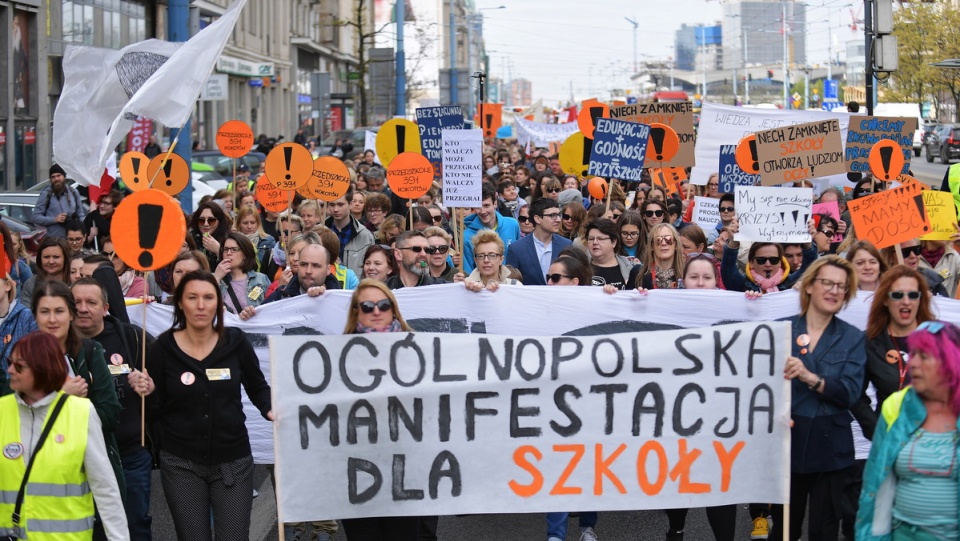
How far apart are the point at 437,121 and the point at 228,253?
736 cm

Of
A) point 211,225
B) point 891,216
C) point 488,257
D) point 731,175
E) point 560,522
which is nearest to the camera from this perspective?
point 560,522

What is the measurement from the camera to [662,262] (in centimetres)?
800

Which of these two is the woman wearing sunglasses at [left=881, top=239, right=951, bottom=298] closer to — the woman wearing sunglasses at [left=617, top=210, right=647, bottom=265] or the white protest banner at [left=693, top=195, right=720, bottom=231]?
the woman wearing sunglasses at [left=617, top=210, right=647, bottom=265]

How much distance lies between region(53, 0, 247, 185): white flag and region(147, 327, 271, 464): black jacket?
310cm

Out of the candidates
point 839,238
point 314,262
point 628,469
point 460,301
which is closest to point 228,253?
point 314,262

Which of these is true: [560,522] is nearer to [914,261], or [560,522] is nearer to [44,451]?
[44,451]

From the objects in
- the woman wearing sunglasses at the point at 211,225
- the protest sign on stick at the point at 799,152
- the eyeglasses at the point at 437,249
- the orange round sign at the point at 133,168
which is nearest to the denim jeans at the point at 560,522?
the eyeglasses at the point at 437,249

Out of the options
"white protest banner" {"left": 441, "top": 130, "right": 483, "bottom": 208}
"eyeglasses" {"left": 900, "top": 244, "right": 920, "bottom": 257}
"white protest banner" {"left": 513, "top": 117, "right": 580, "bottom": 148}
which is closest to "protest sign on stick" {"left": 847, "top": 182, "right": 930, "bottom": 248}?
"eyeglasses" {"left": 900, "top": 244, "right": 920, "bottom": 257}

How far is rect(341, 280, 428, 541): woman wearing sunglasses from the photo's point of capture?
549 centimetres

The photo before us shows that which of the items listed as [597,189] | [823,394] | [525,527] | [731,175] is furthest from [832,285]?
[597,189]

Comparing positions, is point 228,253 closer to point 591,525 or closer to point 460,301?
point 460,301

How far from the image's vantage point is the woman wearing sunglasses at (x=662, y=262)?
26.0 ft

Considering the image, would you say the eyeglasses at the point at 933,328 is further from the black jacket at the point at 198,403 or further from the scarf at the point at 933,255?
the scarf at the point at 933,255

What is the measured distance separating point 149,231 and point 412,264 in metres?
2.14
